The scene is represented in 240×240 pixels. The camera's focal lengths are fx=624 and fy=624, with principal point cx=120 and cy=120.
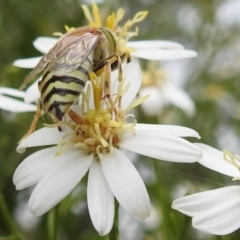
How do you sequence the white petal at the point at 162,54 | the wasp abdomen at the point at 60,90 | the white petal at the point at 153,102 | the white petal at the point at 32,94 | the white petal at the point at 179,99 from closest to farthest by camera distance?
the wasp abdomen at the point at 60,90 < the white petal at the point at 32,94 < the white petal at the point at 162,54 < the white petal at the point at 153,102 < the white petal at the point at 179,99

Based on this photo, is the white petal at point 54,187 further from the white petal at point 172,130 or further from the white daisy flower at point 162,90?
the white daisy flower at point 162,90

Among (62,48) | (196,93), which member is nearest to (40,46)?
(62,48)

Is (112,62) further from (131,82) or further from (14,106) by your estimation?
(14,106)

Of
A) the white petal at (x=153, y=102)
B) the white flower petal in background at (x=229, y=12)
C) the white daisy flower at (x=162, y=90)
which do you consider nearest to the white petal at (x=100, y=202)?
the white petal at (x=153, y=102)

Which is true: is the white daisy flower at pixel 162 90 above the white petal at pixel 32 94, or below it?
below

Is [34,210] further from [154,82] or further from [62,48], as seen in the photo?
[154,82]

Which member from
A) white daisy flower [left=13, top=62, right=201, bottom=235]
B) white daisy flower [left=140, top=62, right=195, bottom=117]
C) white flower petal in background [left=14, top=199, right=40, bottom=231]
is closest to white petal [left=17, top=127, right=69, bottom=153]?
white daisy flower [left=13, top=62, right=201, bottom=235]
